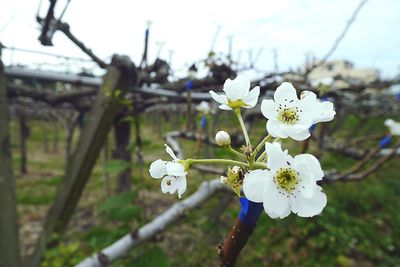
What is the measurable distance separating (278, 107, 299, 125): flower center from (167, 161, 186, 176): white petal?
20 cm

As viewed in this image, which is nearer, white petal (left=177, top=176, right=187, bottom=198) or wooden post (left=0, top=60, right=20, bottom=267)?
white petal (left=177, top=176, right=187, bottom=198)

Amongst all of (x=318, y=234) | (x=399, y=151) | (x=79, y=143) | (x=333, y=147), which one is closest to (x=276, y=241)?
(x=318, y=234)

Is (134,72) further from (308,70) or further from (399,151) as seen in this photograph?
(399,151)

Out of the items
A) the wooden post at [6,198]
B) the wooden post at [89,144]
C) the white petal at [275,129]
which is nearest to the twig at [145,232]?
the wooden post at [6,198]

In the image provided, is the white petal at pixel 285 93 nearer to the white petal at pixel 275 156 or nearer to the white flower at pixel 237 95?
the white flower at pixel 237 95

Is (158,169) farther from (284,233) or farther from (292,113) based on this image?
(284,233)

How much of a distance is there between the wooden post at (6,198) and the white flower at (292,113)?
5.06 ft

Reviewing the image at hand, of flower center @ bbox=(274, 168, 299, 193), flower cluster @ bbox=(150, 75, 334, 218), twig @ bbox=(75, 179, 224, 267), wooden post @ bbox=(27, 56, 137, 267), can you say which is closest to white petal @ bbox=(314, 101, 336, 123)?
flower cluster @ bbox=(150, 75, 334, 218)

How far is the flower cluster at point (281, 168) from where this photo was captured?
0.50m

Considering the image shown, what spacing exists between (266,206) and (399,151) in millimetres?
2288

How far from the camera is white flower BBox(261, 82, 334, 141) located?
539 millimetres

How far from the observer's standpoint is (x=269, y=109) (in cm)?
62

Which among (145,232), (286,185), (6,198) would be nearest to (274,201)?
(286,185)

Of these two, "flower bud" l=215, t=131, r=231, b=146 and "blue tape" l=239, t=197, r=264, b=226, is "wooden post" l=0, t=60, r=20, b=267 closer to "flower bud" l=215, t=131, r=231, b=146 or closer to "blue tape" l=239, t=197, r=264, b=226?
"flower bud" l=215, t=131, r=231, b=146
